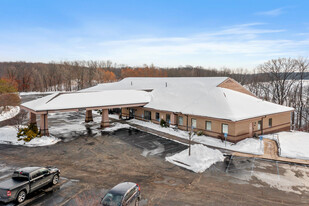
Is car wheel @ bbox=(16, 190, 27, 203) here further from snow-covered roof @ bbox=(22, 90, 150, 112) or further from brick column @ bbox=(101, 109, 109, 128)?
brick column @ bbox=(101, 109, 109, 128)

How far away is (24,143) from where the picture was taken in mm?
22906

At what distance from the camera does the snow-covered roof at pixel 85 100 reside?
25844mm

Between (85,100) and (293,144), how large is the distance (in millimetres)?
26637

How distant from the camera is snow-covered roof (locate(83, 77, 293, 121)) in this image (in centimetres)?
2519

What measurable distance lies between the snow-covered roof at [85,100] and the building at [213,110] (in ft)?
8.04

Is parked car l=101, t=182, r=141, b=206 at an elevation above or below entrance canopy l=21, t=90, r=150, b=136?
below

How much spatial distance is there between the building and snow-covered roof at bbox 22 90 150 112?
8.04 feet

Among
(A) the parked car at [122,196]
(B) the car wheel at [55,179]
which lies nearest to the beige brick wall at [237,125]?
(A) the parked car at [122,196]

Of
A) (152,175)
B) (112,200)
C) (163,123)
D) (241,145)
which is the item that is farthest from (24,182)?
(163,123)

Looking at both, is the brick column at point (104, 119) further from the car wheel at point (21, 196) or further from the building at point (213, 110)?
the car wheel at point (21, 196)

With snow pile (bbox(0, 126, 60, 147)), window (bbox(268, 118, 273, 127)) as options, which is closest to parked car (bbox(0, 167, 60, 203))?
snow pile (bbox(0, 126, 60, 147))

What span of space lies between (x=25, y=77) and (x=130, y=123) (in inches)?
3554

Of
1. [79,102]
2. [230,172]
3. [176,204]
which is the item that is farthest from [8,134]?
[230,172]

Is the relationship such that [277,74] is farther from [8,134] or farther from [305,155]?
[8,134]
